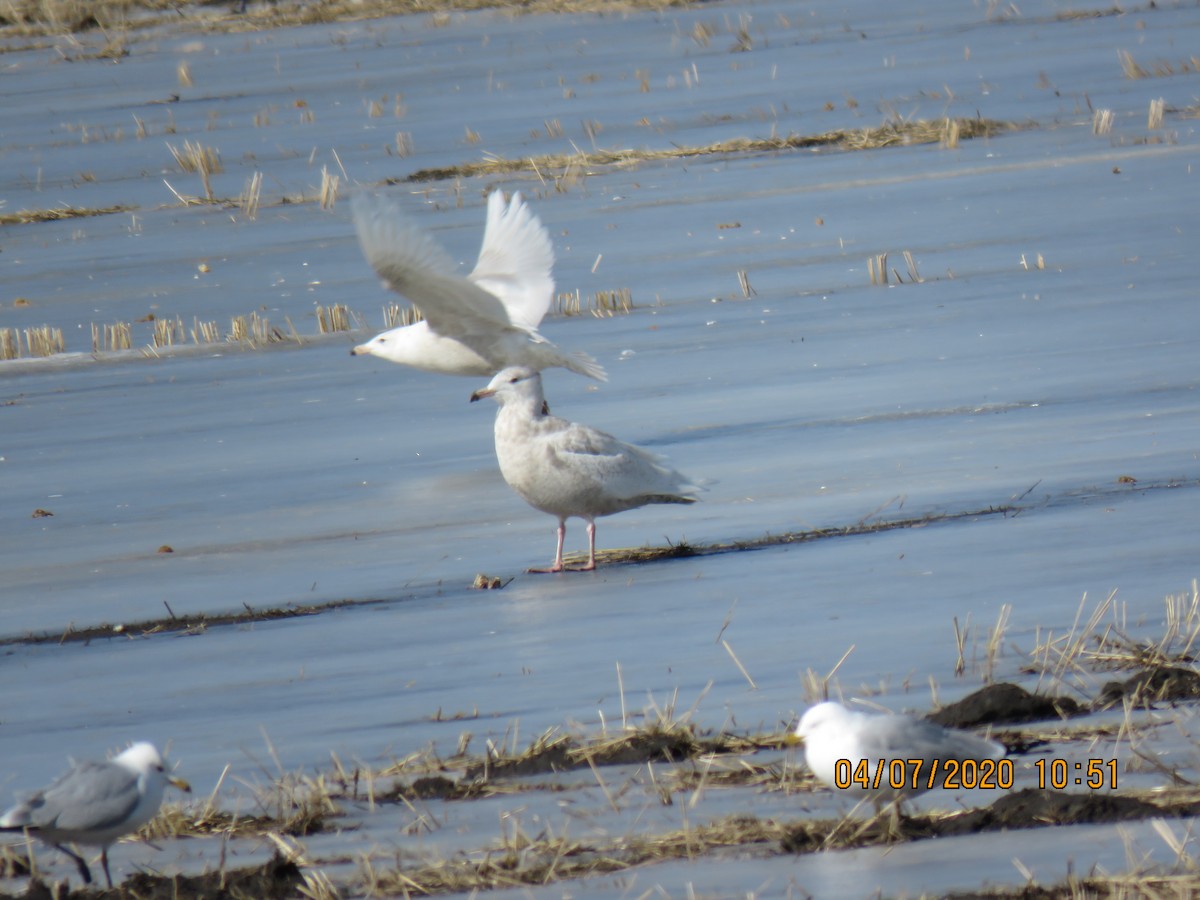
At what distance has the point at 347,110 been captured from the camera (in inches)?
1409

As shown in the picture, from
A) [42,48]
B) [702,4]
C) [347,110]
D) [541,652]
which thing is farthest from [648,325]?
[42,48]

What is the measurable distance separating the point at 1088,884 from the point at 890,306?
11913mm

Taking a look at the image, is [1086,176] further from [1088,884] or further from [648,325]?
[1088,884]

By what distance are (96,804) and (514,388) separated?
4.79m

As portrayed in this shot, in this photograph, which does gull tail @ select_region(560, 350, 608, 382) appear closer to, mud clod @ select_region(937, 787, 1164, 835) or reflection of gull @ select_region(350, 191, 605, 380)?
reflection of gull @ select_region(350, 191, 605, 380)

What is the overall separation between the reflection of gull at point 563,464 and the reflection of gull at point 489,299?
2.56 m

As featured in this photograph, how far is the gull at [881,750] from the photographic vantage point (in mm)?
5469

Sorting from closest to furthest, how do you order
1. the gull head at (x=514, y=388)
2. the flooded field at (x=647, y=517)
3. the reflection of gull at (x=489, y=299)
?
the flooded field at (x=647, y=517)
the gull head at (x=514, y=388)
the reflection of gull at (x=489, y=299)

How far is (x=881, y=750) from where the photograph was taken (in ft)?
17.9

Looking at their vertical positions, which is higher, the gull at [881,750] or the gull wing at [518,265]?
the gull wing at [518,265]

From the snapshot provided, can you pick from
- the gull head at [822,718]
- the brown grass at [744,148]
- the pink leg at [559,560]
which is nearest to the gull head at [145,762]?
the gull head at [822,718]

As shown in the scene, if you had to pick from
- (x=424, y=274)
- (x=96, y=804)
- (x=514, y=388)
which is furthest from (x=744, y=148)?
(x=96, y=804)
